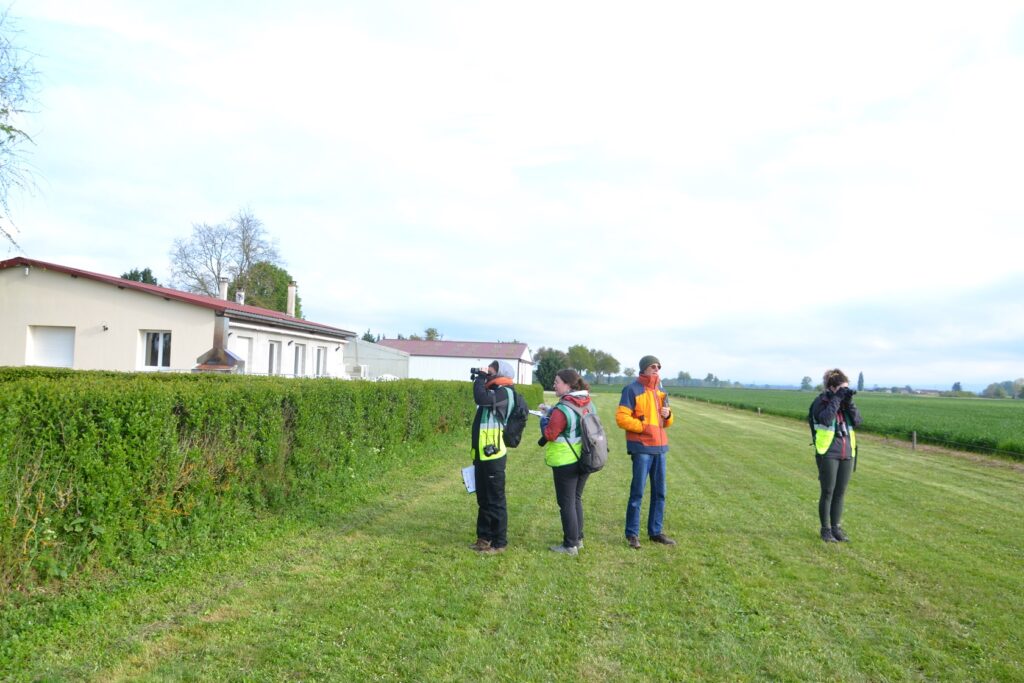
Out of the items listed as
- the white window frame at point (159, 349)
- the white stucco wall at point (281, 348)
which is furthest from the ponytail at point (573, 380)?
the white window frame at point (159, 349)

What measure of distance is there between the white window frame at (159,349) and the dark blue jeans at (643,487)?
1696 cm

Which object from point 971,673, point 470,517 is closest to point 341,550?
point 470,517

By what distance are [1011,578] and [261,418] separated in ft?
24.0

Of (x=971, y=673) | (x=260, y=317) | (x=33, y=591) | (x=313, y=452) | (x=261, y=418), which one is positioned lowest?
(x=971, y=673)

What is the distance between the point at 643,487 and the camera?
6.43 m

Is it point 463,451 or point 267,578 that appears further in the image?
point 463,451

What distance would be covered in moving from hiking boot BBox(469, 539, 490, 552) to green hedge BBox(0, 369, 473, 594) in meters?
2.31

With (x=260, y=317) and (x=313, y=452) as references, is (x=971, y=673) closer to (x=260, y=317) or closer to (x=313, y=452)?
(x=313, y=452)

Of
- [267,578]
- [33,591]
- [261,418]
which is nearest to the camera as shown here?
[33,591]

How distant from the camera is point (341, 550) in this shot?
5953 millimetres

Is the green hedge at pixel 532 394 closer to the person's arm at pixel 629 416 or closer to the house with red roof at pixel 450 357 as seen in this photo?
the person's arm at pixel 629 416

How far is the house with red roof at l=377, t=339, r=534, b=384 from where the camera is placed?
204 feet

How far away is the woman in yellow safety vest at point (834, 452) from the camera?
698cm

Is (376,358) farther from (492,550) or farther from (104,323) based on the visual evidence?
(492,550)
